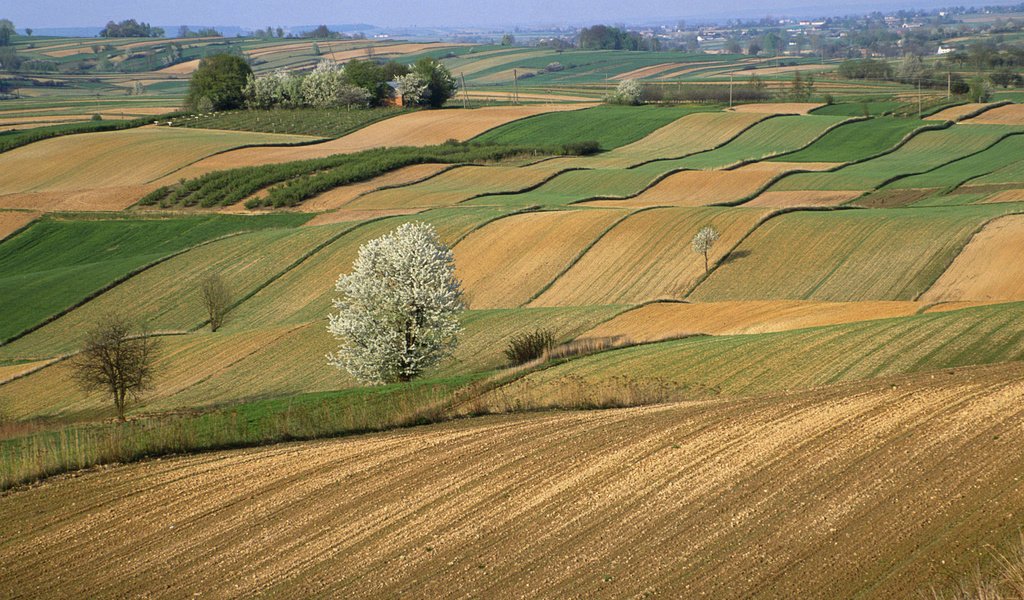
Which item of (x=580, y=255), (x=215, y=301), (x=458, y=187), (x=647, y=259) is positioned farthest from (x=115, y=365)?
(x=458, y=187)

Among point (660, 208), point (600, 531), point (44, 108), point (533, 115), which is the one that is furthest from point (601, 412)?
point (44, 108)

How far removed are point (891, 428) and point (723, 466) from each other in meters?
2.86

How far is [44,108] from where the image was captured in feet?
513

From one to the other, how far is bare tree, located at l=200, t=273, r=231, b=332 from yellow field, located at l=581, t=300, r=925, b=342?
2022cm

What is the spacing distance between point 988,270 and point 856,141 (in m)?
54.0

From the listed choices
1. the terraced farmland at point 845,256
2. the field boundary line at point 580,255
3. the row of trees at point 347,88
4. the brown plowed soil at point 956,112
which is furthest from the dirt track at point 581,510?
the row of trees at point 347,88

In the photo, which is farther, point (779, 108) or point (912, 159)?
point (779, 108)

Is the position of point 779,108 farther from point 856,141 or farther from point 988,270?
point 988,270

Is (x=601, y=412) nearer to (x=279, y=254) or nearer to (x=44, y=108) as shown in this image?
(x=279, y=254)

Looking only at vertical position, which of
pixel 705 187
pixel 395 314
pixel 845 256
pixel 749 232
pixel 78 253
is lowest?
pixel 78 253

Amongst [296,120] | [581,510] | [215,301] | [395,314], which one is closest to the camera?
[581,510]

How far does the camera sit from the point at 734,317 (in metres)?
38.0

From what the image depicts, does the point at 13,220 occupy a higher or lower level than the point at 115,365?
lower

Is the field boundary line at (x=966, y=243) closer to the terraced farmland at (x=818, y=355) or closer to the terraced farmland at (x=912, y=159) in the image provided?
the terraced farmland at (x=818, y=355)
